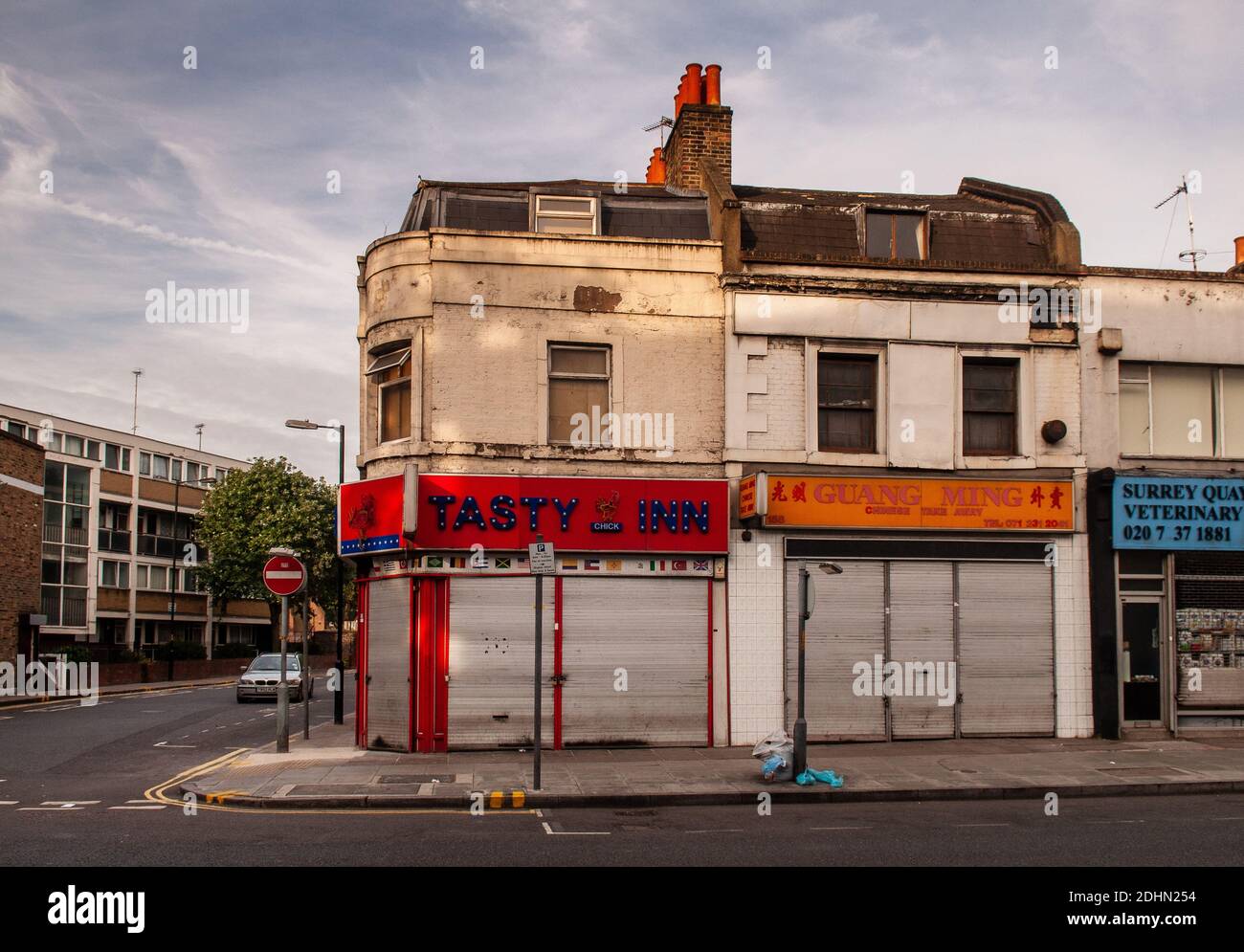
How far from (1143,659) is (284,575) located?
588 inches

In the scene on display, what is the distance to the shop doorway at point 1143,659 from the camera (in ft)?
66.4

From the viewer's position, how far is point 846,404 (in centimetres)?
2041

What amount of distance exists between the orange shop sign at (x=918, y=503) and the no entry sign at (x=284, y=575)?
7.87 m

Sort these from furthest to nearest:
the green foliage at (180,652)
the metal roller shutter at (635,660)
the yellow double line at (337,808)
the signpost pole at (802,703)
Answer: the green foliage at (180,652) < the metal roller shutter at (635,660) < the signpost pole at (802,703) < the yellow double line at (337,808)

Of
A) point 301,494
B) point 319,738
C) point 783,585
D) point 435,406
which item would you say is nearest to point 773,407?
point 783,585

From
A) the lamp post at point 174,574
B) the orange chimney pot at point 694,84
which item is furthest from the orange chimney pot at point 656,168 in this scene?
the lamp post at point 174,574

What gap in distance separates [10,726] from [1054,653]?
73.6ft

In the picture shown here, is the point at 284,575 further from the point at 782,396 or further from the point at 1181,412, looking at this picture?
the point at 1181,412

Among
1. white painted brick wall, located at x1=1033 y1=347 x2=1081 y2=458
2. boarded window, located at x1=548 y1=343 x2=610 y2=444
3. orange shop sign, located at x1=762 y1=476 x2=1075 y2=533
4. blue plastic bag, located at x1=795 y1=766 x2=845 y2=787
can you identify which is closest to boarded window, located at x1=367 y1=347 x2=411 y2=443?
boarded window, located at x1=548 y1=343 x2=610 y2=444

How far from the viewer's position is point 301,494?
6316 centimetres

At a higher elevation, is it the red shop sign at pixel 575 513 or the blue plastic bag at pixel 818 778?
the red shop sign at pixel 575 513

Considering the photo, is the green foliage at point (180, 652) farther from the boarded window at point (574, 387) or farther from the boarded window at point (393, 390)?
the boarded window at point (574, 387)

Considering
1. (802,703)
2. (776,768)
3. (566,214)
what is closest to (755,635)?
(802,703)

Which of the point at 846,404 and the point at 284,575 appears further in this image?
the point at 846,404
